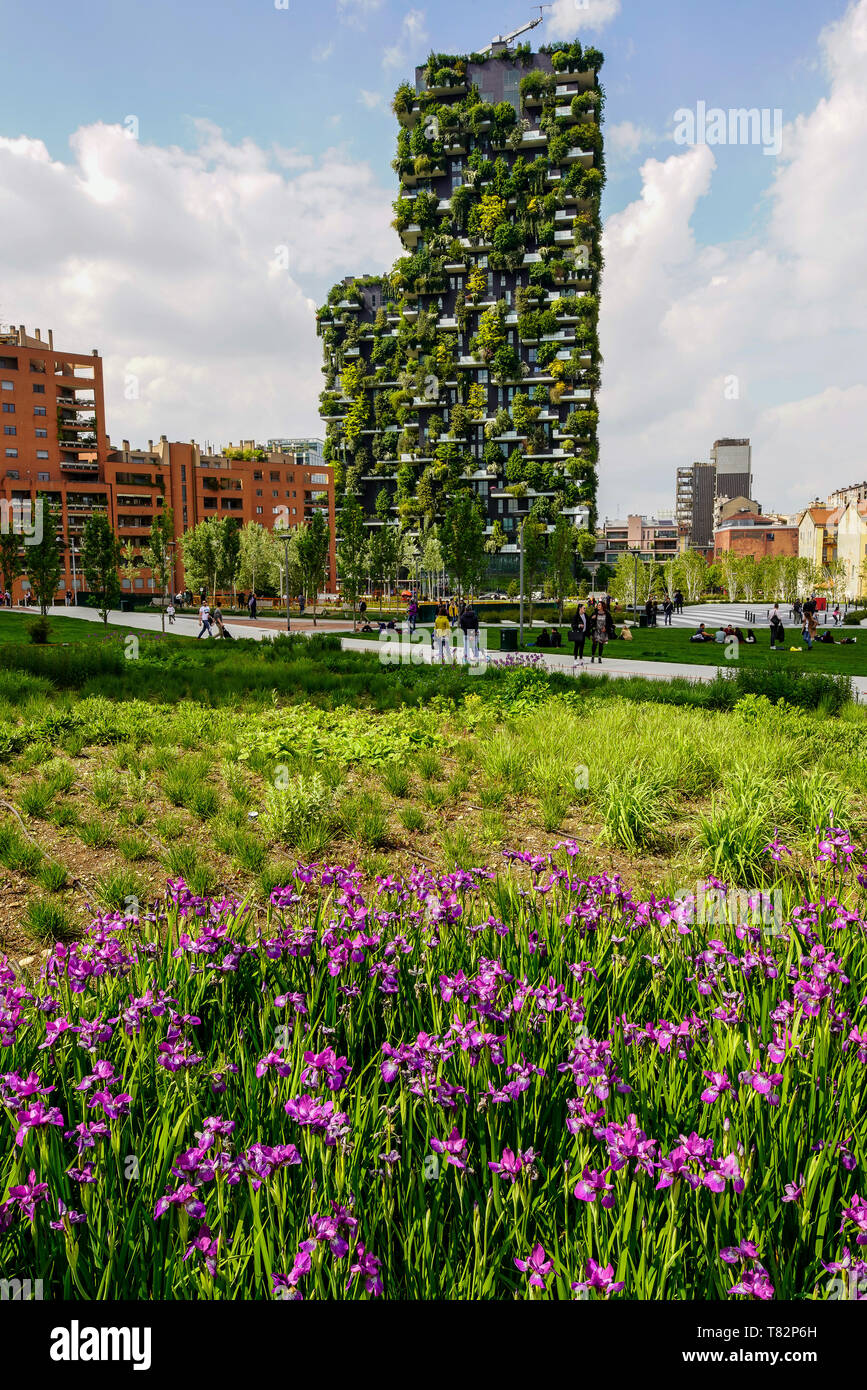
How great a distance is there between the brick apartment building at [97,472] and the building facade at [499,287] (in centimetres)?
2016

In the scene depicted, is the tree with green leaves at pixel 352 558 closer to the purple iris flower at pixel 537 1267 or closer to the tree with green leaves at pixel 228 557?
the tree with green leaves at pixel 228 557

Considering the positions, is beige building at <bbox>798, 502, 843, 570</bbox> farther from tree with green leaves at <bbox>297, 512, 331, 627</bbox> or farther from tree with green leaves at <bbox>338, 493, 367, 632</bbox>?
tree with green leaves at <bbox>297, 512, 331, 627</bbox>

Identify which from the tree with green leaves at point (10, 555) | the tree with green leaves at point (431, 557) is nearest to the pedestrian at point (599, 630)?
the tree with green leaves at point (10, 555)

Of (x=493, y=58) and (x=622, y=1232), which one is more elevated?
(x=493, y=58)

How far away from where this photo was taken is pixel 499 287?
318 ft

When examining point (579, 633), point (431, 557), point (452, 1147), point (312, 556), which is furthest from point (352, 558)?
point (452, 1147)

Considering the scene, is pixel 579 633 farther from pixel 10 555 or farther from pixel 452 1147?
pixel 10 555

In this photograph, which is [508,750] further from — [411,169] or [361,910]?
[411,169]

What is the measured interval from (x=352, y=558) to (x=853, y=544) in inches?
3422

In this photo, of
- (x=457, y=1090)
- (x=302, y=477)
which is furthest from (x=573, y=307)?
(x=457, y=1090)

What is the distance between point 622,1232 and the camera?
1.94 m

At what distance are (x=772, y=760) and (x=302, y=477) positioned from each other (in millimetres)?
114430

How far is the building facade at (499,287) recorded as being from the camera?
92312mm

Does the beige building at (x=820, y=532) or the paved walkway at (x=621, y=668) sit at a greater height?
the beige building at (x=820, y=532)
